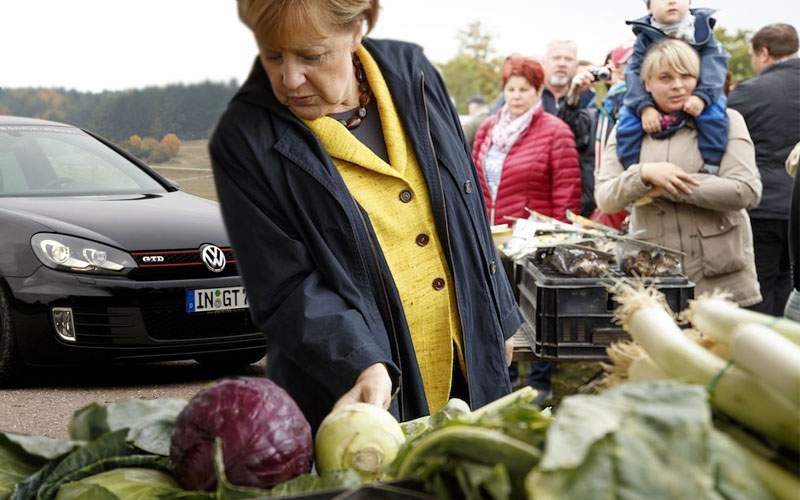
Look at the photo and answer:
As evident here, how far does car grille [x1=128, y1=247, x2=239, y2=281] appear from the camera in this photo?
17.7 feet

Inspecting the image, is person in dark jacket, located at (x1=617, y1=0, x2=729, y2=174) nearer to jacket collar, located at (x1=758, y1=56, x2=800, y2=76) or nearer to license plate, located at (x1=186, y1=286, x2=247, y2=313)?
jacket collar, located at (x1=758, y1=56, x2=800, y2=76)

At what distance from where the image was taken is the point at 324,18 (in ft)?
6.36

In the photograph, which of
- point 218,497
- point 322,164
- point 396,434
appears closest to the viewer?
point 218,497

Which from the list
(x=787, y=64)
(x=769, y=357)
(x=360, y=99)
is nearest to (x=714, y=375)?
(x=769, y=357)

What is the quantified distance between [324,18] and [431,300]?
2.20 ft

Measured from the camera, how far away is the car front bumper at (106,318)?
17.4 ft

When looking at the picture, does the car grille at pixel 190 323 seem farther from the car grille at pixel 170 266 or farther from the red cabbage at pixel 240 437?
the red cabbage at pixel 240 437

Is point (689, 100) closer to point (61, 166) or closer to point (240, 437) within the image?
point (240, 437)

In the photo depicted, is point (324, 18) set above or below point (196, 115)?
above

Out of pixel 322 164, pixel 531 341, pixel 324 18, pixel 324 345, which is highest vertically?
pixel 324 18

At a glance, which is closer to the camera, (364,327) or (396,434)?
(396,434)

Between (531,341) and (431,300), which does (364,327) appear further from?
(531,341)

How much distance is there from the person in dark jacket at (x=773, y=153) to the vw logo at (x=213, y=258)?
2.83m

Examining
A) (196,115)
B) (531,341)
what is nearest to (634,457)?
(196,115)
